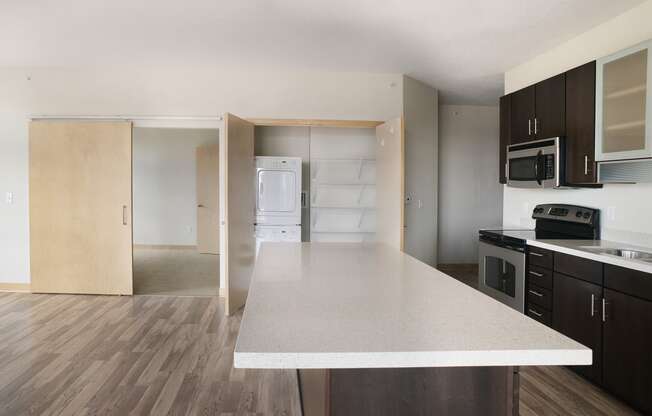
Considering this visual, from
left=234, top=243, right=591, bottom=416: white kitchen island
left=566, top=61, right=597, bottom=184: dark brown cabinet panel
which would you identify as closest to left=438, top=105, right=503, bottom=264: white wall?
left=566, top=61, right=597, bottom=184: dark brown cabinet panel

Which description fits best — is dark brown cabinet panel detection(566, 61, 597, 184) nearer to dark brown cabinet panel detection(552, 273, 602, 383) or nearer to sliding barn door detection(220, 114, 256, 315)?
dark brown cabinet panel detection(552, 273, 602, 383)

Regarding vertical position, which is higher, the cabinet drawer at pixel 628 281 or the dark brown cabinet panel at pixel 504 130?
the dark brown cabinet panel at pixel 504 130

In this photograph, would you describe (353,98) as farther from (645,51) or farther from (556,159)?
→ (645,51)

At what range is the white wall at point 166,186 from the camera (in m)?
8.15

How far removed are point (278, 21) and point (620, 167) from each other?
8.90 feet

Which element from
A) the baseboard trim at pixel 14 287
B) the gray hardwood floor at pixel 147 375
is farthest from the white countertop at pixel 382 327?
the baseboard trim at pixel 14 287

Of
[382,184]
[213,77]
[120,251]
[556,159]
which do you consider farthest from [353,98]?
[120,251]

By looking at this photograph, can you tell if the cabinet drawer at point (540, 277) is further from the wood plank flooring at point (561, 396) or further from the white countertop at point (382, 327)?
the white countertop at point (382, 327)

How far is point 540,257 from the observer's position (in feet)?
10.6

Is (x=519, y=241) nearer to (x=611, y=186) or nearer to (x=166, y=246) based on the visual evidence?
(x=611, y=186)

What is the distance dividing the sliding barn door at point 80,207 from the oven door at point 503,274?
3.70 meters

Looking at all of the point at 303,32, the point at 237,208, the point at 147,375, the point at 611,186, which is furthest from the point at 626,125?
the point at 147,375

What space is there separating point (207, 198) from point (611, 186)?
20.6 feet

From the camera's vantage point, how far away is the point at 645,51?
255 cm
